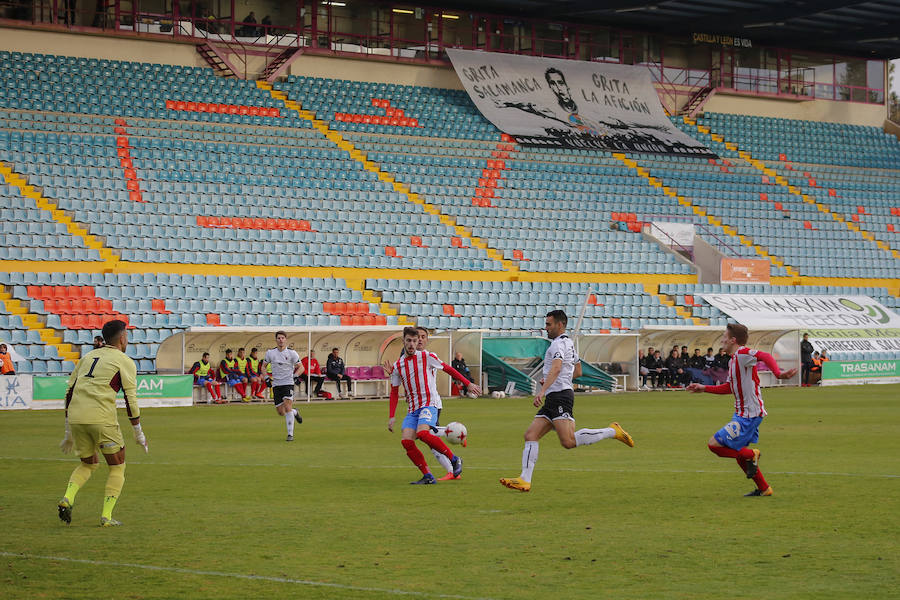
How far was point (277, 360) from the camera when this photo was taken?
20.6 m

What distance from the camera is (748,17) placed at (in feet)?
158

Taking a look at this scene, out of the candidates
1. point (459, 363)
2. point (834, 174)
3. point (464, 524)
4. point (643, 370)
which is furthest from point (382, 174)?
point (464, 524)

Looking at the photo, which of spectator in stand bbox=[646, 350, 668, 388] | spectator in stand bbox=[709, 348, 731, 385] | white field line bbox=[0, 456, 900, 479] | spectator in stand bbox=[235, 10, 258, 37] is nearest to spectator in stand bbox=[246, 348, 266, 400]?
spectator in stand bbox=[646, 350, 668, 388]

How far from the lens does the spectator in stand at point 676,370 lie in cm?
3703

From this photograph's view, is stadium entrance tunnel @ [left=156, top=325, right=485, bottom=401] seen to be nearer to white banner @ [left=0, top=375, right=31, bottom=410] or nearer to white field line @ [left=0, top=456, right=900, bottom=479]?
white banner @ [left=0, top=375, right=31, bottom=410]

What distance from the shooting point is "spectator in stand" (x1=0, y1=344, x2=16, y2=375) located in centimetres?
2702

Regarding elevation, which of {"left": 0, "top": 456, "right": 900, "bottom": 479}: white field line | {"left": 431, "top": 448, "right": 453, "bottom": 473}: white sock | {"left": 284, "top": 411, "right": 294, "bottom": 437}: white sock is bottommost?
{"left": 284, "top": 411, "right": 294, "bottom": 437}: white sock

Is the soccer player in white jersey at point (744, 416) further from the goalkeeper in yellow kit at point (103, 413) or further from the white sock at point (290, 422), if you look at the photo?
the white sock at point (290, 422)

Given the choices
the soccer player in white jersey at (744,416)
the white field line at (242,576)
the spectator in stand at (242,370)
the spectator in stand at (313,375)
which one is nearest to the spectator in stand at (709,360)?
the spectator in stand at (313,375)

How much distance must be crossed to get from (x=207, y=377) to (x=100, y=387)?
20.9 metres

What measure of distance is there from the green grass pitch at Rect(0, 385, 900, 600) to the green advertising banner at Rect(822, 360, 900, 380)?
19793 mm

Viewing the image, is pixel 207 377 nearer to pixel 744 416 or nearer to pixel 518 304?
pixel 518 304

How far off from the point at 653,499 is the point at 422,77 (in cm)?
3720

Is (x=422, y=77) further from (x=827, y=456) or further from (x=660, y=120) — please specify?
(x=827, y=456)
